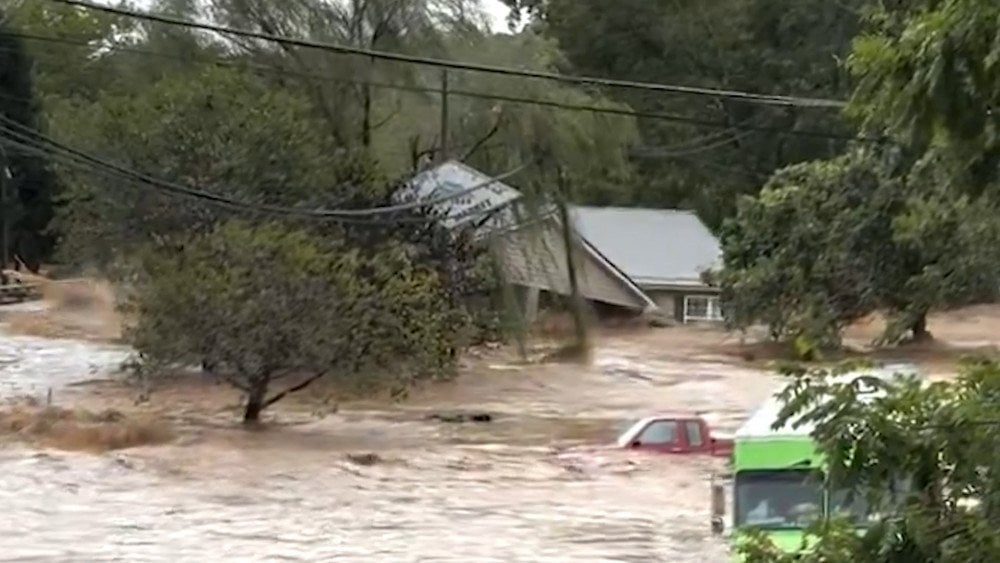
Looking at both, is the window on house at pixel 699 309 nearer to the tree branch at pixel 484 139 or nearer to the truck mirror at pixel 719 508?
the tree branch at pixel 484 139

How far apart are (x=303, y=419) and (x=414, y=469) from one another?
20.9ft

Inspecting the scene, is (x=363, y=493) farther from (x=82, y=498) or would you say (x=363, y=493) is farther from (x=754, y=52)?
(x=754, y=52)

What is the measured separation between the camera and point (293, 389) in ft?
115

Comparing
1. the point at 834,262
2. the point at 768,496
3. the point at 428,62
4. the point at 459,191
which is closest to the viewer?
the point at 768,496

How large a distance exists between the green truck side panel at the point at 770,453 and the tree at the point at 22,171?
46031 millimetres

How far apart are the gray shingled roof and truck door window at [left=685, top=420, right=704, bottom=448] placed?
101ft

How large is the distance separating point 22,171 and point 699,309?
22.9m

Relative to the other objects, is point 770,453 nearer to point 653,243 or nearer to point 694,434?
point 694,434

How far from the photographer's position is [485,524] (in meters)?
24.9

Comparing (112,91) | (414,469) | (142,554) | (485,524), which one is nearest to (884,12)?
(142,554)

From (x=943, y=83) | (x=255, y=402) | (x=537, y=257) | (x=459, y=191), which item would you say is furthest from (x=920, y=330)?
(x=943, y=83)

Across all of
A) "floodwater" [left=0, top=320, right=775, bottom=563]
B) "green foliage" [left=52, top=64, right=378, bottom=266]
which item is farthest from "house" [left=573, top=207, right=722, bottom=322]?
"floodwater" [left=0, top=320, right=775, bottom=563]

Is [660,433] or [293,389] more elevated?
[293,389]

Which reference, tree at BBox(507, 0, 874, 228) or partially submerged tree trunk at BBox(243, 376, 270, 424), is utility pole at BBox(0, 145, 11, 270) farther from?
partially submerged tree trunk at BBox(243, 376, 270, 424)
